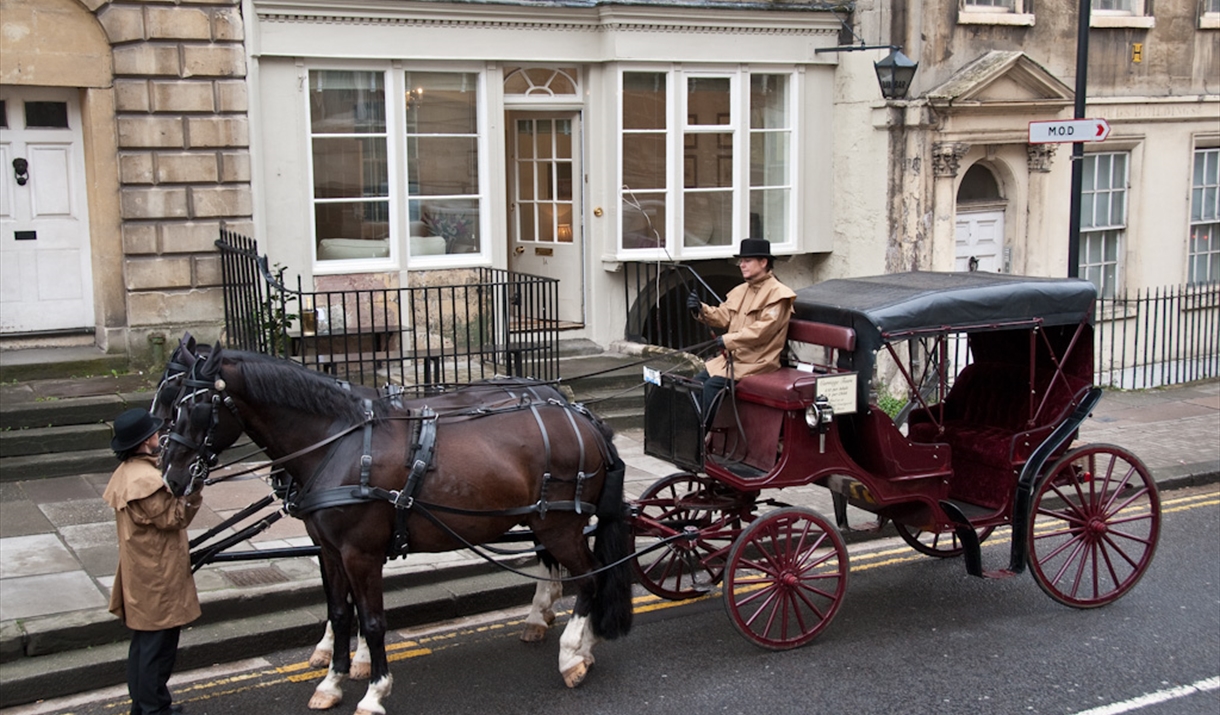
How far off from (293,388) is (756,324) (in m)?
2.91

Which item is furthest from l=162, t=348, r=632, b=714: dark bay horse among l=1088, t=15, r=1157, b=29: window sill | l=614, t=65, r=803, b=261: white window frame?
l=1088, t=15, r=1157, b=29: window sill

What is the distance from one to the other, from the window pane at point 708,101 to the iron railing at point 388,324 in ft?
9.07

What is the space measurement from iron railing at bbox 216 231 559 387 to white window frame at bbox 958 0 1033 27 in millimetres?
6169

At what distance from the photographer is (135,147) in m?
12.0

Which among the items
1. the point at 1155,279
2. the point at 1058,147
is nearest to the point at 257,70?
the point at 1058,147

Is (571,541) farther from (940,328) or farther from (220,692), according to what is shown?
(940,328)

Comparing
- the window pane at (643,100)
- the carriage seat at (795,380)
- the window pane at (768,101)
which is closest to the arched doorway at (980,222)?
the window pane at (768,101)

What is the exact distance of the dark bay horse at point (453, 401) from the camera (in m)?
5.97

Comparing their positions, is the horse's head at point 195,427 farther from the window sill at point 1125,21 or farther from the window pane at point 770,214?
the window sill at point 1125,21

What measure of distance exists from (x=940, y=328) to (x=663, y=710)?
285cm

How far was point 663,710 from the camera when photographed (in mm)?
6508

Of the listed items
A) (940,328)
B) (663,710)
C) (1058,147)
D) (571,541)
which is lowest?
(663,710)

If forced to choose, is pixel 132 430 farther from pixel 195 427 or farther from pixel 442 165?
pixel 442 165

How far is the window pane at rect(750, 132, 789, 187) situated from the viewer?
1540 centimetres
